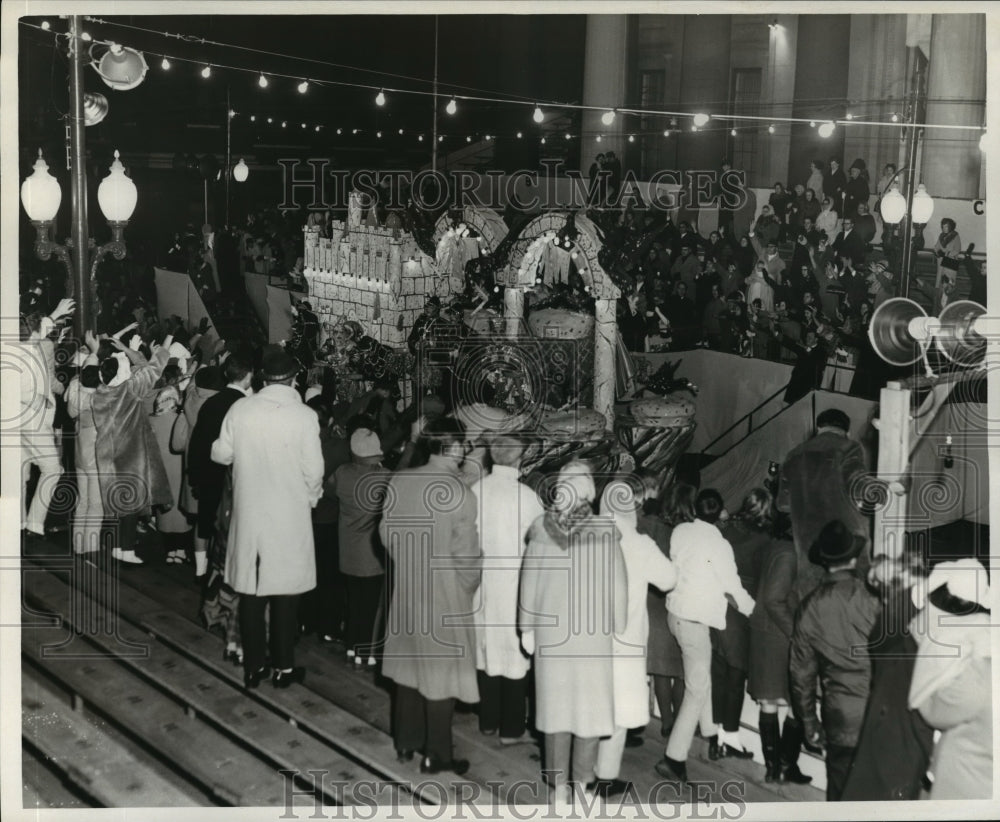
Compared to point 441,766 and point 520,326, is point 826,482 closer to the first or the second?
point 441,766

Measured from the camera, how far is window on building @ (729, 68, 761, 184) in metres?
15.9

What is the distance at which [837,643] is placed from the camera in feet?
15.2

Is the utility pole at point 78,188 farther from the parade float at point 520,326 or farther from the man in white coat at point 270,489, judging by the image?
the parade float at point 520,326

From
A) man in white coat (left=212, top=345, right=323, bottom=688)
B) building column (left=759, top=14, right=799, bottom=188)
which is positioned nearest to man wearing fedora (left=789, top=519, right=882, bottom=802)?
man in white coat (left=212, top=345, right=323, bottom=688)

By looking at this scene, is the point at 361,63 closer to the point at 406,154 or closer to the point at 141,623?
the point at 406,154

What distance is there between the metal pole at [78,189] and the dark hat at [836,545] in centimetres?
391

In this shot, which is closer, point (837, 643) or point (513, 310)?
point (837, 643)

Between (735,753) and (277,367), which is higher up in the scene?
(277,367)

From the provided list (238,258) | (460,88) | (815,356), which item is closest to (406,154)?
(460,88)

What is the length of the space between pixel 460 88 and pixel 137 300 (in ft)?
23.0

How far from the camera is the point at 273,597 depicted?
5488 millimetres

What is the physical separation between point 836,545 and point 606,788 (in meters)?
1.38

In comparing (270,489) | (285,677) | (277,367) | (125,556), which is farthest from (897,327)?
(125,556)

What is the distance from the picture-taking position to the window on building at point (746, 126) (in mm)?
15891
